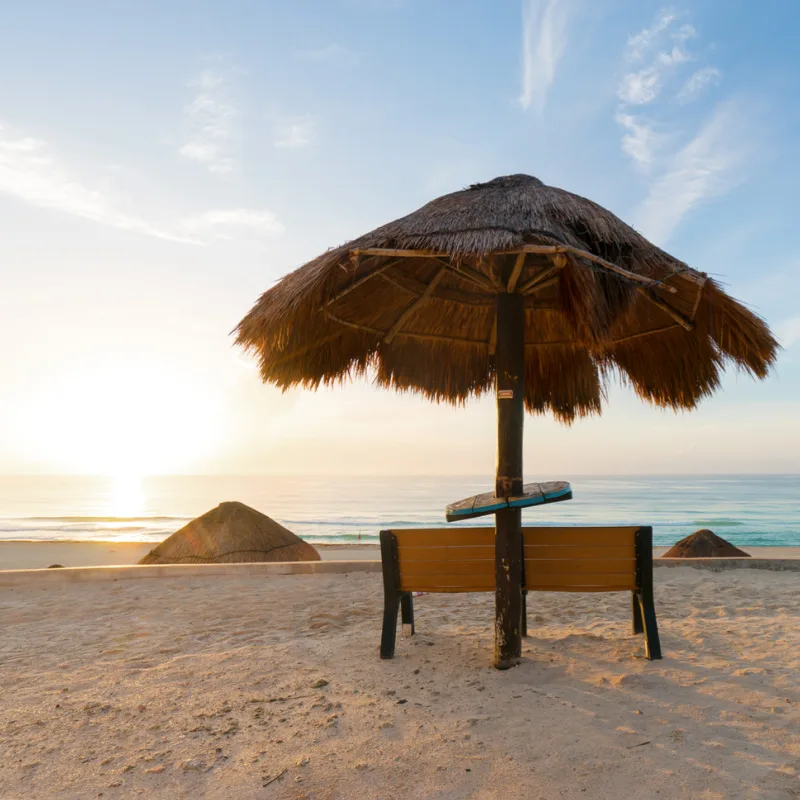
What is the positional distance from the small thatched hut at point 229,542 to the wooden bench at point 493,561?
445cm

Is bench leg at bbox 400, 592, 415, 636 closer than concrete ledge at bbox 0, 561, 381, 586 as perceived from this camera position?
Yes

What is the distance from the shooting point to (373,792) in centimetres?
214

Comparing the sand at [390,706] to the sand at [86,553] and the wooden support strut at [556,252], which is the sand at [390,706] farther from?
the sand at [86,553]

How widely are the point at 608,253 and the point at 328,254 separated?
5.42 feet

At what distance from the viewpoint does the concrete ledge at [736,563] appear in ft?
20.3

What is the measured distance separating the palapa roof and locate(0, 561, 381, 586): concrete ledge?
202cm

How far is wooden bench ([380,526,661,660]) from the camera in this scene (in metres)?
3.60

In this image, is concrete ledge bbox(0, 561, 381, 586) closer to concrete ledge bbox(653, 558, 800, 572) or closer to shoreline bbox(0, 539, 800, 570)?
concrete ledge bbox(653, 558, 800, 572)

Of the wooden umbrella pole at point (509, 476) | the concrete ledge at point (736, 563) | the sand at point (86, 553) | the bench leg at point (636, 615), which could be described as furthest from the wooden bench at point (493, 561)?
the sand at point (86, 553)

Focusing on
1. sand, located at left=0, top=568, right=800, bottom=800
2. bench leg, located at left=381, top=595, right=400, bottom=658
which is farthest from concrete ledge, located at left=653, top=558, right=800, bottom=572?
bench leg, located at left=381, top=595, right=400, bottom=658

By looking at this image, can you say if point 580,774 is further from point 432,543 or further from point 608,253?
point 608,253

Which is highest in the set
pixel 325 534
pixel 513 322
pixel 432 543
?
pixel 513 322

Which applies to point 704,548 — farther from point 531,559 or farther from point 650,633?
point 531,559

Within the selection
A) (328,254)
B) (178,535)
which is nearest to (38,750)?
(328,254)
